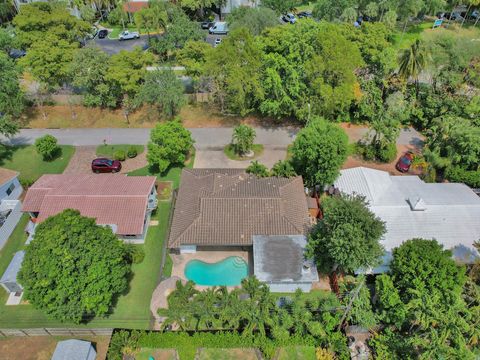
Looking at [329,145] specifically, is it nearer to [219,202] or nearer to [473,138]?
[219,202]

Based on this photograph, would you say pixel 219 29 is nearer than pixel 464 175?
No

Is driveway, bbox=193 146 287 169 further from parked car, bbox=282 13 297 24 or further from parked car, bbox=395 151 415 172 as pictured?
parked car, bbox=282 13 297 24

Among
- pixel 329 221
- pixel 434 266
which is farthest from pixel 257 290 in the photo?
pixel 434 266

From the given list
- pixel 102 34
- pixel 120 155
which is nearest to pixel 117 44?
pixel 102 34

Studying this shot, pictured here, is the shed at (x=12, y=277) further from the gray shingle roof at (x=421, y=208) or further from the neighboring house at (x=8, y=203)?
the gray shingle roof at (x=421, y=208)

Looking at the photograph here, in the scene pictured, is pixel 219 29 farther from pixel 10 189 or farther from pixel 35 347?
pixel 35 347

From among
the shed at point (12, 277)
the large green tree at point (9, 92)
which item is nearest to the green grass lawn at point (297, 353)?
the shed at point (12, 277)
